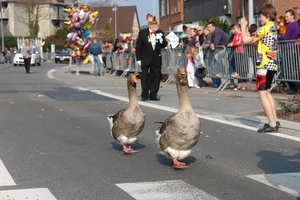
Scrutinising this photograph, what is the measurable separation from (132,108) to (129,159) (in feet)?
2.14

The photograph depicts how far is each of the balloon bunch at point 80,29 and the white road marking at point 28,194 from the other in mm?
28412

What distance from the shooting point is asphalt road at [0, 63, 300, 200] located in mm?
6691

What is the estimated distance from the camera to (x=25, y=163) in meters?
8.22

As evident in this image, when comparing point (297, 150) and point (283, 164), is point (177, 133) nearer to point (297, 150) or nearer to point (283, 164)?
point (283, 164)

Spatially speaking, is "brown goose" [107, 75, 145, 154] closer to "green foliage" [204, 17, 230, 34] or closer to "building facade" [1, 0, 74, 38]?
"green foliage" [204, 17, 230, 34]

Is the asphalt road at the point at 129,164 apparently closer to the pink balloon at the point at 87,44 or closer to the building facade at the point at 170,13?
the pink balloon at the point at 87,44

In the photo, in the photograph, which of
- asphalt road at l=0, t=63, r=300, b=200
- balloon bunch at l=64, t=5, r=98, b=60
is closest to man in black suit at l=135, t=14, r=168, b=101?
asphalt road at l=0, t=63, r=300, b=200

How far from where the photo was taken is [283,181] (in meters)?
7.17

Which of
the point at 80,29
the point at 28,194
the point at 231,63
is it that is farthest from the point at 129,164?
the point at 80,29

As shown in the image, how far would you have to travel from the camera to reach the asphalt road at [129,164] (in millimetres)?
6691

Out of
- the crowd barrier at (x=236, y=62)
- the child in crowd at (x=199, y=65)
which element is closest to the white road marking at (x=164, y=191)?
the crowd barrier at (x=236, y=62)

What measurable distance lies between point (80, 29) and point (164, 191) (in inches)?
1145

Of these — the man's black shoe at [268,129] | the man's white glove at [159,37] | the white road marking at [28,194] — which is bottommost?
the white road marking at [28,194]

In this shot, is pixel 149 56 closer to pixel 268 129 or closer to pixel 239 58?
pixel 239 58
